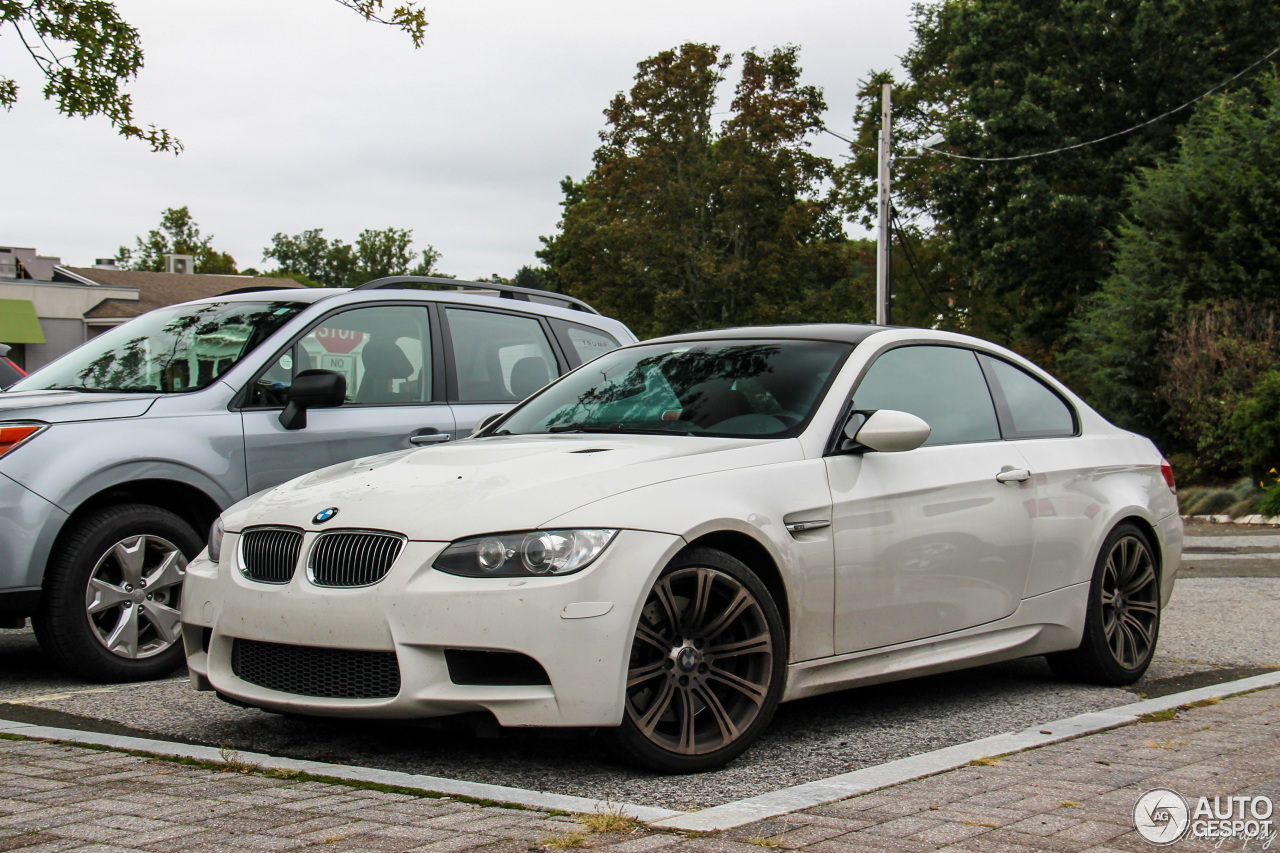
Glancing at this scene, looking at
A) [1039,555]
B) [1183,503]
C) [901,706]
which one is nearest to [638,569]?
[901,706]

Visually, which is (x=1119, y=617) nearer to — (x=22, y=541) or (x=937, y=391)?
(x=937, y=391)

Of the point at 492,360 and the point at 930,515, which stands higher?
the point at 492,360

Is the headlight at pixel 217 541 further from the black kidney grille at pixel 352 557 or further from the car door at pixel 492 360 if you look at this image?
the car door at pixel 492 360

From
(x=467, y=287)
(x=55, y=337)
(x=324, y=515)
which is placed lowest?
(x=324, y=515)

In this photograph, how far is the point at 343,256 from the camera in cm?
11162

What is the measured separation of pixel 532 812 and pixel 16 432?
11.2 ft

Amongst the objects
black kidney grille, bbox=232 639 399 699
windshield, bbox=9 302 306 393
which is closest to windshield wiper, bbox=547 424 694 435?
black kidney grille, bbox=232 639 399 699

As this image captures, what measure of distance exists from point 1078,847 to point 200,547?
4.30 m

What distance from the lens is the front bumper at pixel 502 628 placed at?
13.1 feet

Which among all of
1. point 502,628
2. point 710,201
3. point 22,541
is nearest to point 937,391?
point 502,628

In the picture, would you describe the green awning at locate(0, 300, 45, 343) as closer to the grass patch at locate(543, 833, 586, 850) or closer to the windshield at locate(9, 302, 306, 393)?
the windshield at locate(9, 302, 306, 393)

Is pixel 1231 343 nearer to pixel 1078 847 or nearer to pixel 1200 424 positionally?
pixel 1200 424

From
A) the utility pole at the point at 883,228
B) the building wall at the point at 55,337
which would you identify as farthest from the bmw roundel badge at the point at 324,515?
the building wall at the point at 55,337

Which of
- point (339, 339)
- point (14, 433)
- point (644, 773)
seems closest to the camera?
point (644, 773)
